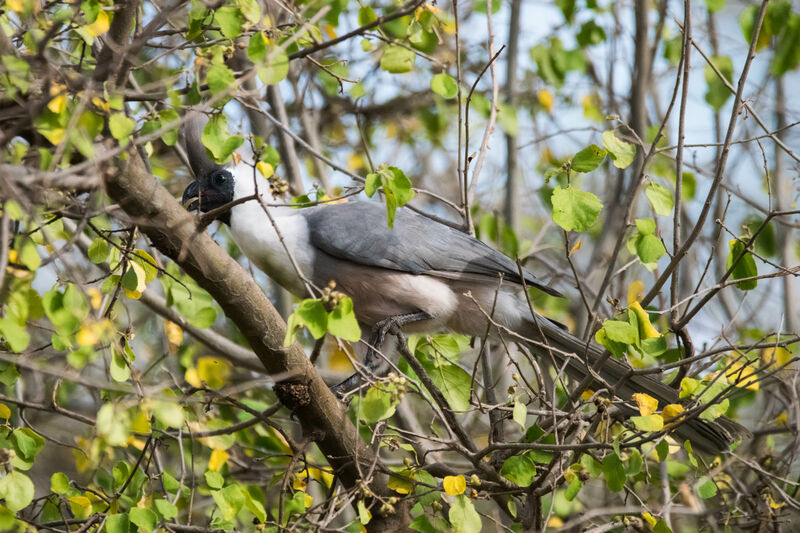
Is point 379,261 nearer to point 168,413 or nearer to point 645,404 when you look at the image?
point 645,404

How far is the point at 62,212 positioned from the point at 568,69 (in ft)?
10.7

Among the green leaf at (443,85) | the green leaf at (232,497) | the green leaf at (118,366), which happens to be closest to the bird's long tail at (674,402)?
the green leaf at (443,85)

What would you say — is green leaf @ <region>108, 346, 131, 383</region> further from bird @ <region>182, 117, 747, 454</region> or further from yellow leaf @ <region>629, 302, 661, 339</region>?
yellow leaf @ <region>629, 302, 661, 339</region>

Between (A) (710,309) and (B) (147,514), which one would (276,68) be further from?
(A) (710,309)

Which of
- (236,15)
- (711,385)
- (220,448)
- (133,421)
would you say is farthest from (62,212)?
(711,385)

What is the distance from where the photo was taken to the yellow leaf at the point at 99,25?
2104mm

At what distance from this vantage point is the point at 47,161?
1.78 meters

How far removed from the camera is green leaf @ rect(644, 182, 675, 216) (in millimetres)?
2717

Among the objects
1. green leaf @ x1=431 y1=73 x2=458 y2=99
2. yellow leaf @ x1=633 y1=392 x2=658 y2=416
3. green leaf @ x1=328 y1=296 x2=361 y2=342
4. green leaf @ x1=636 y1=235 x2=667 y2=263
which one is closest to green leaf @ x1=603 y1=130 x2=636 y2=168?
green leaf @ x1=636 y1=235 x2=667 y2=263

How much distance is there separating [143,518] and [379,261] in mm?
1666

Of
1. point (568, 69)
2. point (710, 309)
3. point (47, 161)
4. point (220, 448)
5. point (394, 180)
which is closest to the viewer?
point (47, 161)

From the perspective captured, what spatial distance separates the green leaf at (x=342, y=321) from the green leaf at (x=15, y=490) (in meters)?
1.00

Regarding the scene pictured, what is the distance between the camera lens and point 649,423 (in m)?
2.29

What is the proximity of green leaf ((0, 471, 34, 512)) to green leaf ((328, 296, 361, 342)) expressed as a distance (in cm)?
100
